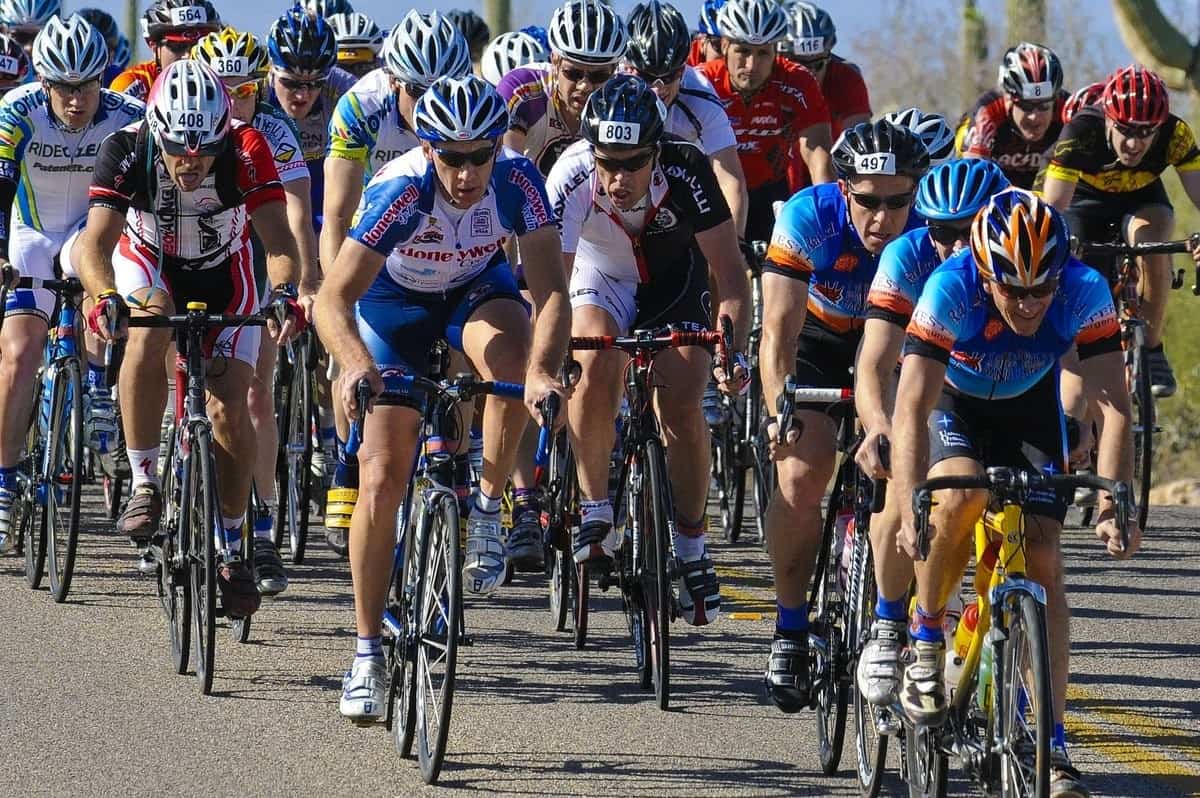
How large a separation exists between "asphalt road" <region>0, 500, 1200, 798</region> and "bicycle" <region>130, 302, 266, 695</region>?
0.21 metres

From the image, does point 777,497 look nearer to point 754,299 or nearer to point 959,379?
point 959,379

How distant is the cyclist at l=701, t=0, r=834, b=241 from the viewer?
11836 millimetres

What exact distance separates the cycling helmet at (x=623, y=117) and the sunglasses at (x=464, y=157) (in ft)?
2.78

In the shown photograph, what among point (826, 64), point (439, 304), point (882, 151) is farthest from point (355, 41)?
point (882, 151)

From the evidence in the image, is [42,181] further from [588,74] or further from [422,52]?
[588,74]

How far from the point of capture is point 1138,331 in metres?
11.8

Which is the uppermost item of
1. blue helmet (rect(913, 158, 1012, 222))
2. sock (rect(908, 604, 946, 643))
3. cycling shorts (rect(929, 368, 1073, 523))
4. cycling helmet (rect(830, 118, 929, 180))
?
cycling helmet (rect(830, 118, 929, 180))

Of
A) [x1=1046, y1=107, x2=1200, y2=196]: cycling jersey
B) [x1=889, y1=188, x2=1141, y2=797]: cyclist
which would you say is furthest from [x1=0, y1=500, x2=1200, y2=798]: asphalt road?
[x1=1046, y1=107, x2=1200, y2=196]: cycling jersey

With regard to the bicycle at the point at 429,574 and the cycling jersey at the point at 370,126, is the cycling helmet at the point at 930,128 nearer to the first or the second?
the bicycle at the point at 429,574

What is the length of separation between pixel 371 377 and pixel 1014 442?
1.97 metres

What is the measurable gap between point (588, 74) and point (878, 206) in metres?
2.63

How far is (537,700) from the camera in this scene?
785 centimetres

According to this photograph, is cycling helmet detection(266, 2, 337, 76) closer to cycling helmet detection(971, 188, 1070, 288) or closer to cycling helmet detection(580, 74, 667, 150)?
cycling helmet detection(580, 74, 667, 150)

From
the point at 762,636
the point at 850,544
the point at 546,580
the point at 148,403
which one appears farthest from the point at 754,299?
the point at 850,544
